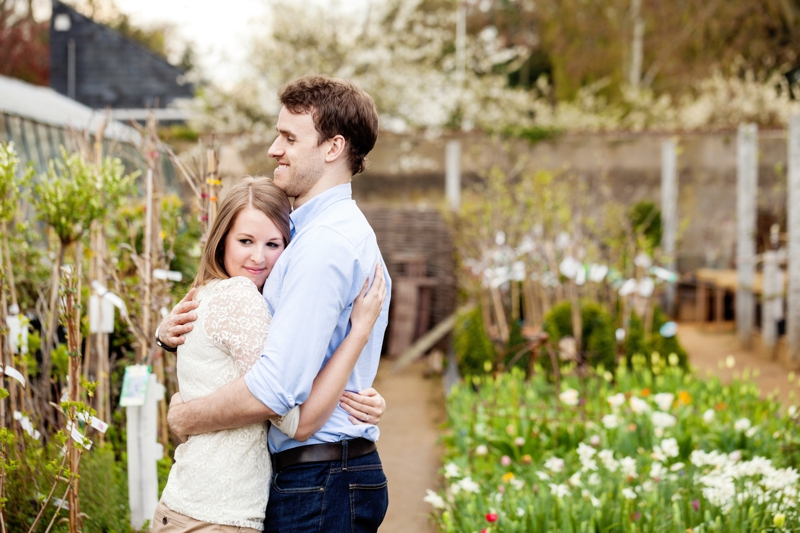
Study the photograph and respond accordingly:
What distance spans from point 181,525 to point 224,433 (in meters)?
→ 0.24

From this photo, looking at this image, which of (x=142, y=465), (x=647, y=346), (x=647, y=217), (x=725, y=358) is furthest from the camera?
(x=647, y=217)

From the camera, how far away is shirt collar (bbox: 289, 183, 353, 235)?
1.82m

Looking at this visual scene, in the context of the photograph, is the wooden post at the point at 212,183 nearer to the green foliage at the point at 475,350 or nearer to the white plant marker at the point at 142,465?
the white plant marker at the point at 142,465

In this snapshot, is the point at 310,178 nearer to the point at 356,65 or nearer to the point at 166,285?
the point at 166,285

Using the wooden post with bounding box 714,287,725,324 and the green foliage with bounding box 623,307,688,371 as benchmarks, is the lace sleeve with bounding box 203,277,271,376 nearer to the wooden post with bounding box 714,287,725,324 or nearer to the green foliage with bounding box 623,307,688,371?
the green foliage with bounding box 623,307,688,371

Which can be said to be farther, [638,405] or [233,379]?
[638,405]

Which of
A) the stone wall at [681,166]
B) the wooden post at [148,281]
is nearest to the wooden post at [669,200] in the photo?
the stone wall at [681,166]

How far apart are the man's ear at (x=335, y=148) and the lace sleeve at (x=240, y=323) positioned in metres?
0.37

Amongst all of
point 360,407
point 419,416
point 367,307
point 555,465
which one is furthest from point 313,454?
point 419,416

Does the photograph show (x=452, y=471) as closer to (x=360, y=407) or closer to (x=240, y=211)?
(x=360, y=407)

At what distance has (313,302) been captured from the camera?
5.32ft

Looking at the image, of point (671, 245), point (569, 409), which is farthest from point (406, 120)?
point (569, 409)

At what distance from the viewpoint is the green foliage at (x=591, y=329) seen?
A: 6.04 m

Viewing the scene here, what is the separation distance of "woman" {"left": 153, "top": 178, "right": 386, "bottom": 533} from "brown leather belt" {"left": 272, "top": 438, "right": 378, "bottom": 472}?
51 millimetres
